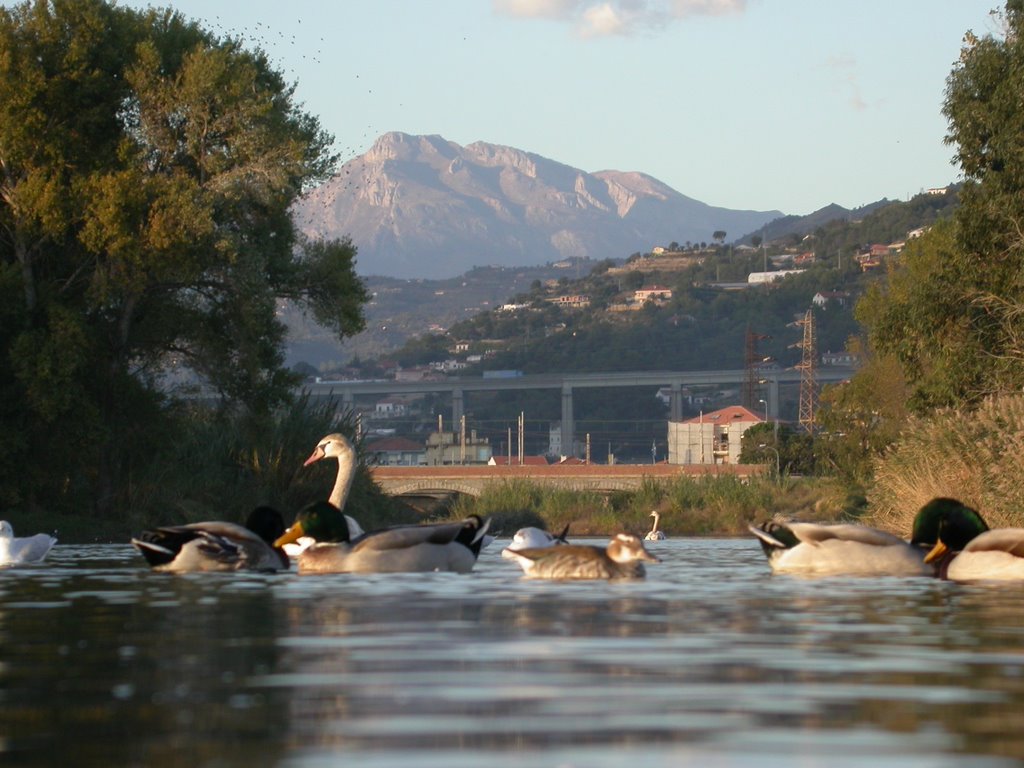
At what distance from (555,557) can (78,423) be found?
26.8m

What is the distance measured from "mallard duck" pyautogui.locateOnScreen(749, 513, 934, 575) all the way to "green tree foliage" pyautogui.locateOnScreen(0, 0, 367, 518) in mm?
25682

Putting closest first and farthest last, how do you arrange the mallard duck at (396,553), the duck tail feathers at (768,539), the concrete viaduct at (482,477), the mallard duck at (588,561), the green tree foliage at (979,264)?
the mallard duck at (588,561) → the mallard duck at (396,553) → the duck tail feathers at (768,539) → the green tree foliage at (979,264) → the concrete viaduct at (482,477)


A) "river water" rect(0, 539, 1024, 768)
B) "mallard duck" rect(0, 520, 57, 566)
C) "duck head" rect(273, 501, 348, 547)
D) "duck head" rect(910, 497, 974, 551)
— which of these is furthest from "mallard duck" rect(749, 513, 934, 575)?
"mallard duck" rect(0, 520, 57, 566)

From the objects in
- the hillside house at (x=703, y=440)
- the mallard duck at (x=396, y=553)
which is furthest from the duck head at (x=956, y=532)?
the hillside house at (x=703, y=440)

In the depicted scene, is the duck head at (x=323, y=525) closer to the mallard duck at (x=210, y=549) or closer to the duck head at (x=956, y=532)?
the mallard duck at (x=210, y=549)

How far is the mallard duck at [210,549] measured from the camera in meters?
17.1

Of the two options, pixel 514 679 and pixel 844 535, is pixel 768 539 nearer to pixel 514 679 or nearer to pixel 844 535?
pixel 844 535

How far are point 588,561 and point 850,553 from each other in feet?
8.29

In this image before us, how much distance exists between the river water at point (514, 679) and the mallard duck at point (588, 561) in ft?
5.77

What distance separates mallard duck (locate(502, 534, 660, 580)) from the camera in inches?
620

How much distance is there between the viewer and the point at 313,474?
154ft

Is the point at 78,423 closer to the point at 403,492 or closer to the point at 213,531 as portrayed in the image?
the point at 213,531

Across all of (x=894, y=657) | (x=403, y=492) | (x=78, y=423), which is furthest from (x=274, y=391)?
(x=403, y=492)

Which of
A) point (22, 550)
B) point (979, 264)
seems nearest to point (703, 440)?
point (979, 264)
